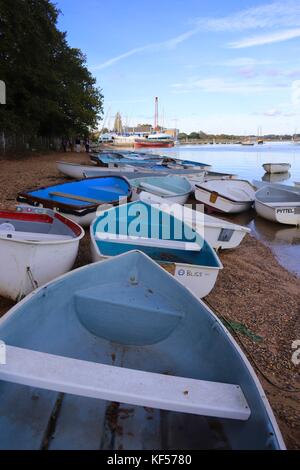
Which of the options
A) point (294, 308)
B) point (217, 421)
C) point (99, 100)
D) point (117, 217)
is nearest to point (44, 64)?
point (99, 100)

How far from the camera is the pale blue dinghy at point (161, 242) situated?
4027 millimetres

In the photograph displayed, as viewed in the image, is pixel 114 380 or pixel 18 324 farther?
pixel 18 324

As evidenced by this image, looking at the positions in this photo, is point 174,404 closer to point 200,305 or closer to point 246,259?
point 200,305

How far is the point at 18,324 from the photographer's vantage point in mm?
2551

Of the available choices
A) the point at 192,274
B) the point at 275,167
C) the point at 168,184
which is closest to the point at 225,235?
the point at 192,274

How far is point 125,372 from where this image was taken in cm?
211

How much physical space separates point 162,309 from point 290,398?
147 centimetres

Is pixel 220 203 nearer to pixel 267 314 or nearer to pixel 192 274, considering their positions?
pixel 267 314

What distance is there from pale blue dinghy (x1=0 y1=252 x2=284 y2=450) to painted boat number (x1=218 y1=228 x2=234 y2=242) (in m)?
3.40

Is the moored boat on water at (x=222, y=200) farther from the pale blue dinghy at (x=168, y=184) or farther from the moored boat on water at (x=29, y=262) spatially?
the moored boat on water at (x=29, y=262)

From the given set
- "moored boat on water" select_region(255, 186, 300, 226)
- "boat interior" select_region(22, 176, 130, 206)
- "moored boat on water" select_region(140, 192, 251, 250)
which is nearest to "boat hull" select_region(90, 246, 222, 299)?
"moored boat on water" select_region(140, 192, 251, 250)

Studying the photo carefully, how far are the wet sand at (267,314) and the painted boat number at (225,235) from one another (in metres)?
0.40

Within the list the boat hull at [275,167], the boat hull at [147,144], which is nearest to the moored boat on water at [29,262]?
the boat hull at [275,167]

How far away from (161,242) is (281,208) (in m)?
6.83
